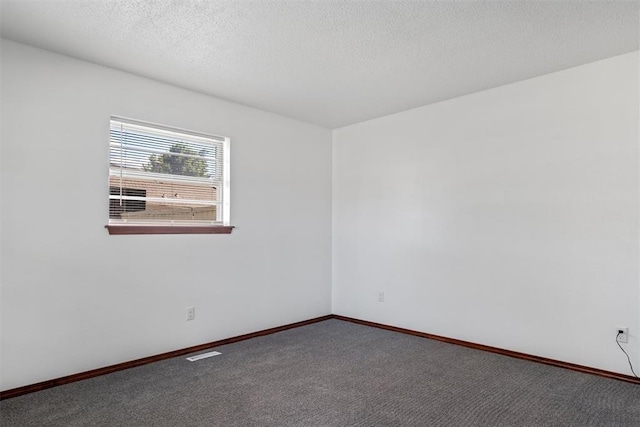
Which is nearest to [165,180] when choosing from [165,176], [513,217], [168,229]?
[165,176]

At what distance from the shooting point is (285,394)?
2572 mm

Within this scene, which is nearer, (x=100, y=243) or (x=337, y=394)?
(x=337, y=394)

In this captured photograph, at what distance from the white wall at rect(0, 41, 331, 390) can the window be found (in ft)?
0.31

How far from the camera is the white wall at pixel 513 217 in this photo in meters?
2.93

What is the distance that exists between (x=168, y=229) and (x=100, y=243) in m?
0.55

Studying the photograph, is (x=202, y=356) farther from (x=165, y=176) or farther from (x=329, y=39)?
(x=329, y=39)

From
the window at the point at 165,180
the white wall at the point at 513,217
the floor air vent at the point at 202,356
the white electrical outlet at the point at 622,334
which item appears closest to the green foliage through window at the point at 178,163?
the window at the point at 165,180

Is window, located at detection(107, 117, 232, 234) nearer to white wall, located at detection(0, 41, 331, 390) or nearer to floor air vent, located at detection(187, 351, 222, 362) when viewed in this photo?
white wall, located at detection(0, 41, 331, 390)

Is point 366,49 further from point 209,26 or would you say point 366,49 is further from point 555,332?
point 555,332

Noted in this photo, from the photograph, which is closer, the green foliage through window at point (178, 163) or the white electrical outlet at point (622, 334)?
the white electrical outlet at point (622, 334)

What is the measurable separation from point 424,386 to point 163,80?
10.5 ft

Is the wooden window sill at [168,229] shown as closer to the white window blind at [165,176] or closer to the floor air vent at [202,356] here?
the white window blind at [165,176]

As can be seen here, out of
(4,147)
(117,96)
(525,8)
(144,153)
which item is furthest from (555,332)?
(4,147)

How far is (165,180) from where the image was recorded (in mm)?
3457
